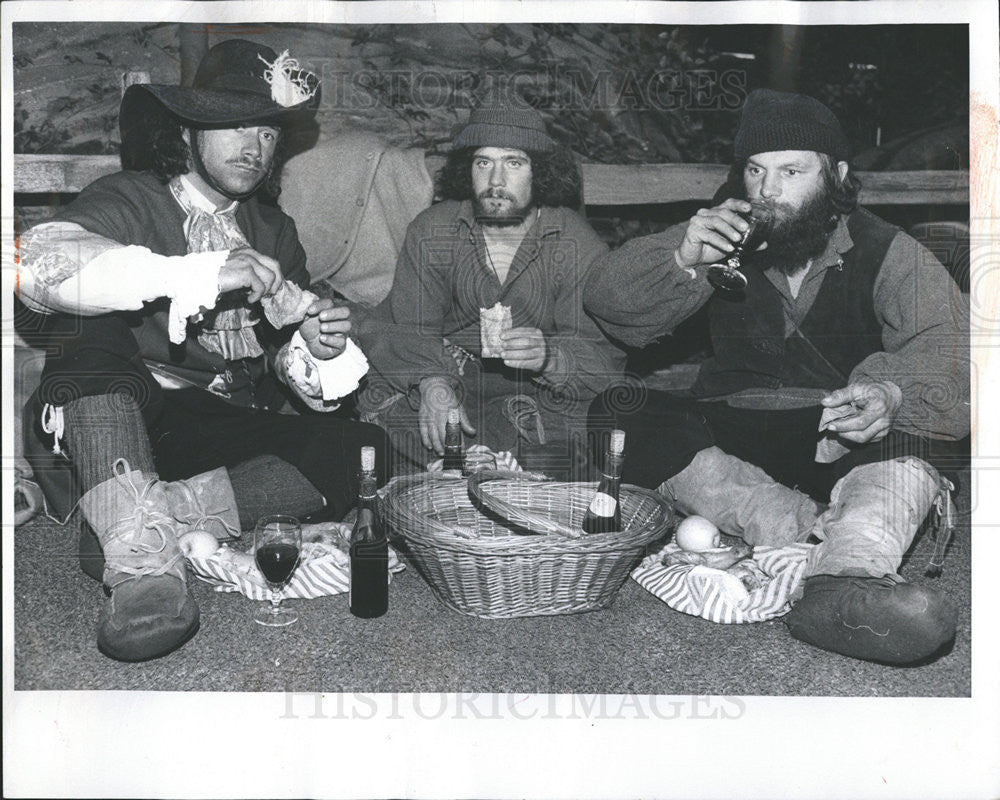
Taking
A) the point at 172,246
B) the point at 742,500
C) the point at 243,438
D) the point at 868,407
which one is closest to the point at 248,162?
the point at 172,246

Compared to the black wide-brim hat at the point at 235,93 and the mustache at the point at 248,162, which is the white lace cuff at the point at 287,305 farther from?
the black wide-brim hat at the point at 235,93

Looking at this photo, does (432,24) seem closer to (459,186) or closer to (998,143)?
(459,186)

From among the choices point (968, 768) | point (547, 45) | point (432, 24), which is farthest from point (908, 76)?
point (968, 768)

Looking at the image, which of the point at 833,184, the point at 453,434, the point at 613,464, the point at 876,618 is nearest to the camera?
the point at 876,618

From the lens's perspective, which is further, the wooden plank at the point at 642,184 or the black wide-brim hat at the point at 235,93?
the wooden plank at the point at 642,184

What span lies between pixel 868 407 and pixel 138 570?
159cm

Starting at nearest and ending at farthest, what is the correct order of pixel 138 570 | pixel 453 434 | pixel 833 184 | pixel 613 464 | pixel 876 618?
pixel 876 618
pixel 138 570
pixel 613 464
pixel 833 184
pixel 453 434

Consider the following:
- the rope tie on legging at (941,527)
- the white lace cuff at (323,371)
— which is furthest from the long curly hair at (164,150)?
the rope tie on legging at (941,527)

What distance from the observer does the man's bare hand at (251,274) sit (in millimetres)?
2244

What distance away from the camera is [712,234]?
2303mm

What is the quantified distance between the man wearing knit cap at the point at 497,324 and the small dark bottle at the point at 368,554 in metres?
0.23

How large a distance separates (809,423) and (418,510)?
3.02 feet

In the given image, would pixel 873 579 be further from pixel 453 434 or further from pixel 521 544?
pixel 453 434

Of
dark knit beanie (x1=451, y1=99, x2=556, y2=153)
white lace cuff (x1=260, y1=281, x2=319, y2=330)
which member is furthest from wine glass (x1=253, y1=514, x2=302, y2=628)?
dark knit beanie (x1=451, y1=99, x2=556, y2=153)
